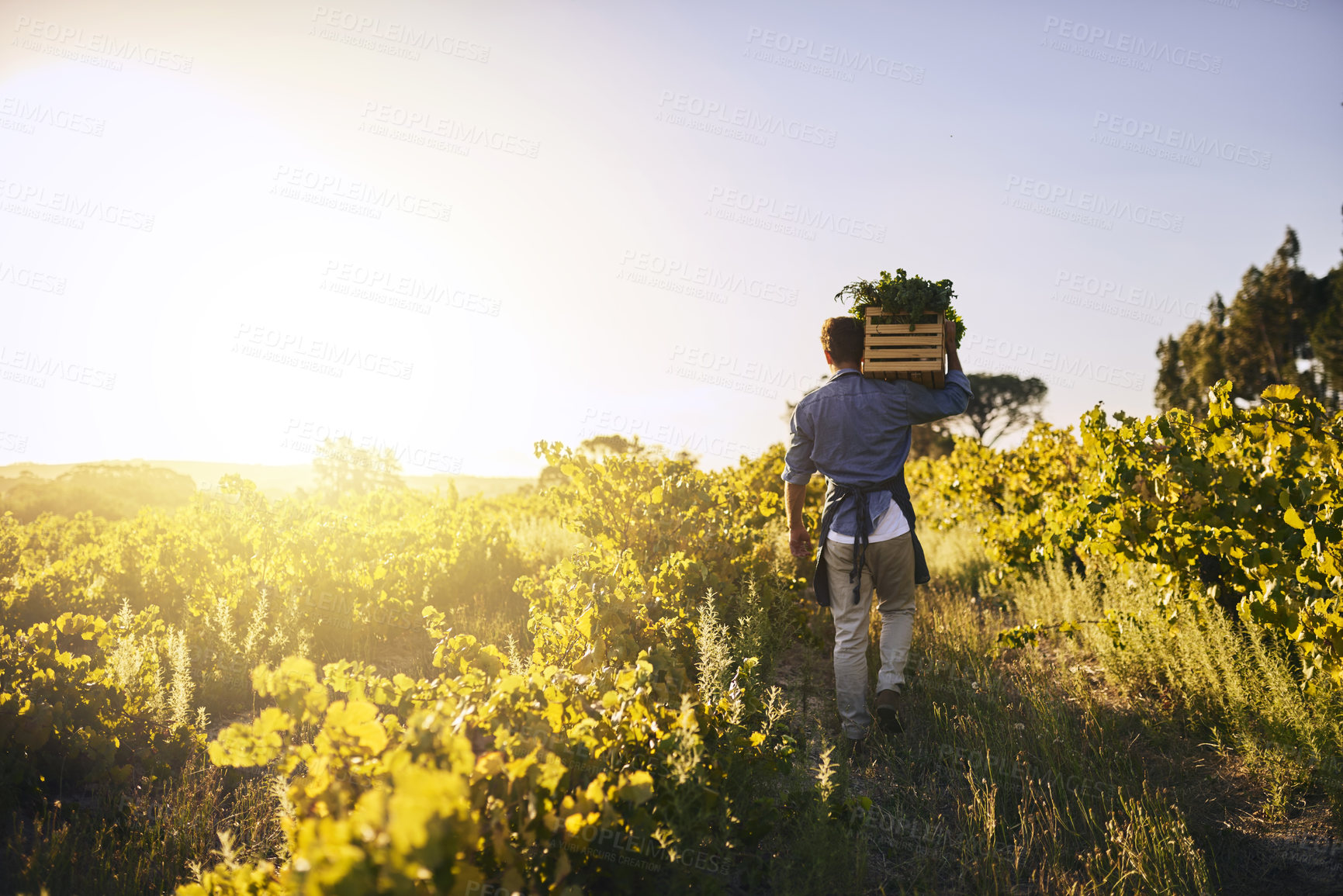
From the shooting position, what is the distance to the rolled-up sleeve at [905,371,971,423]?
10.6ft

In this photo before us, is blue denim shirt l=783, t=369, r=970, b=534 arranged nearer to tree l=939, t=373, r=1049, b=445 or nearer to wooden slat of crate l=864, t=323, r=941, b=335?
wooden slat of crate l=864, t=323, r=941, b=335

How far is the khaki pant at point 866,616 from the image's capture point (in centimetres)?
325

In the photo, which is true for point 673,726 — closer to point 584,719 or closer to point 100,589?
point 584,719

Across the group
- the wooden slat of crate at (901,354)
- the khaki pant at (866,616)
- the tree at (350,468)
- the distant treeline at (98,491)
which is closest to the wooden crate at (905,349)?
the wooden slat of crate at (901,354)

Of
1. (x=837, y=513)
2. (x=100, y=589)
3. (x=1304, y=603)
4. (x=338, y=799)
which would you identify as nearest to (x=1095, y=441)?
(x=1304, y=603)

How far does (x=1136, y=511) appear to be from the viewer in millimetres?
3982

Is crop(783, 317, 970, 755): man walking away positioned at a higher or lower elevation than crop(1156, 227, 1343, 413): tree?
lower

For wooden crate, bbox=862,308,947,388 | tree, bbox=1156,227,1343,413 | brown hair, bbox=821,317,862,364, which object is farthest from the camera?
tree, bbox=1156,227,1343,413

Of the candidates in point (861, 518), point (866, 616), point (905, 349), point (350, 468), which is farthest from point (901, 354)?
point (350, 468)

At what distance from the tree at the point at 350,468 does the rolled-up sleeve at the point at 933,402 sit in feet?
78.1

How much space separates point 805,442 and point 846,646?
112 centimetres

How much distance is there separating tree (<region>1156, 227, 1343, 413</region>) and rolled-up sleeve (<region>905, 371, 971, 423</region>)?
28.6m

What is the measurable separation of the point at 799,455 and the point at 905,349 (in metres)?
0.78

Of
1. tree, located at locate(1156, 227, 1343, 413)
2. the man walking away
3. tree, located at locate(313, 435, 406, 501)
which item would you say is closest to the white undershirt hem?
the man walking away
